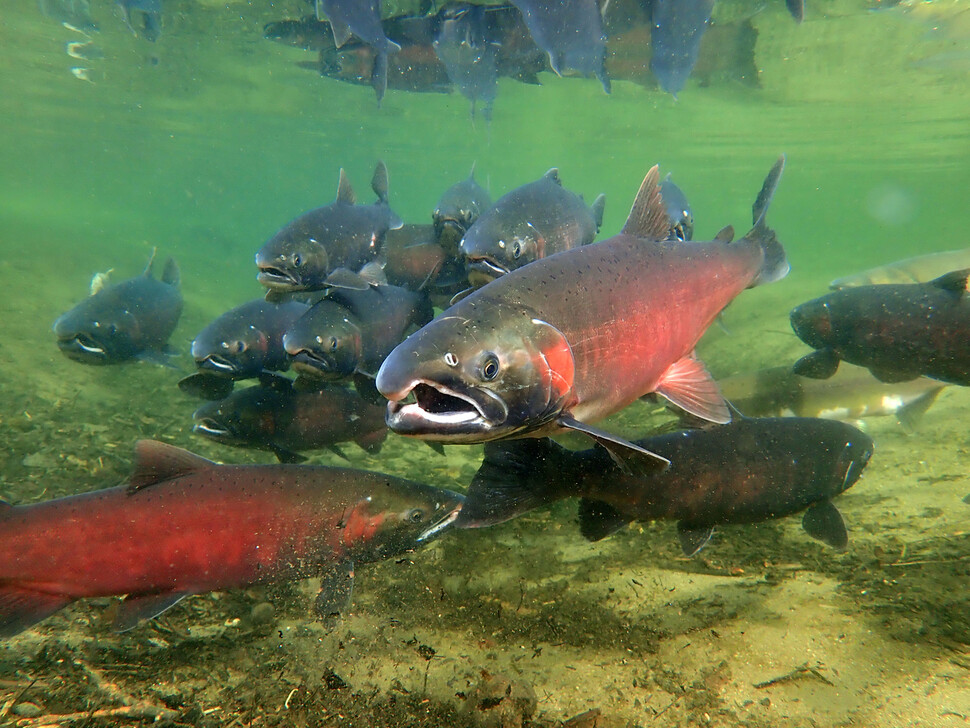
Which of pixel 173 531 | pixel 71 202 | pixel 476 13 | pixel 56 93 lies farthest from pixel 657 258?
pixel 71 202

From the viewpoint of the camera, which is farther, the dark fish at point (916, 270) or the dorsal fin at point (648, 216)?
the dark fish at point (916, 270)

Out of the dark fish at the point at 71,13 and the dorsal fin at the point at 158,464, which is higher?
the dark fish at the point at 71,13

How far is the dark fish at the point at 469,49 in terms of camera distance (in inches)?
462

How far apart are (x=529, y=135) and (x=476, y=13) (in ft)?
82.1

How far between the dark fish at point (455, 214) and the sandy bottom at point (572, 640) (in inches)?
119

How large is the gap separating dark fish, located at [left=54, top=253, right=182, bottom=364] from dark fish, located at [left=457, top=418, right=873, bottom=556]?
5074mm

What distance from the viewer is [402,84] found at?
16.0 meters

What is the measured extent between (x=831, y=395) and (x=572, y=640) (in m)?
6.08

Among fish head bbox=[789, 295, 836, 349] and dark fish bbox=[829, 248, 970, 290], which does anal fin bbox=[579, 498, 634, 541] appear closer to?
fish head bbox=[789, 295, 836, 349]

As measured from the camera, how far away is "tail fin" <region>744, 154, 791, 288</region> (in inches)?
164

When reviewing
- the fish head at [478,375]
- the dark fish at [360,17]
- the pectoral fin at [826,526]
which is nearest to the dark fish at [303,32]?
the dark fish at [360,17]

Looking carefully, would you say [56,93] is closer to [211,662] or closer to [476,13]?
[476,13]

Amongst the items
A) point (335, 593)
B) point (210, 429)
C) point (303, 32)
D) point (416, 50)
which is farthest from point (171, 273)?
point (303, 32)

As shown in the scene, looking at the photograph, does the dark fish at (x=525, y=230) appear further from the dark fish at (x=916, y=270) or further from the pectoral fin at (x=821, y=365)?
the dark fish at (x=916, y=270)
